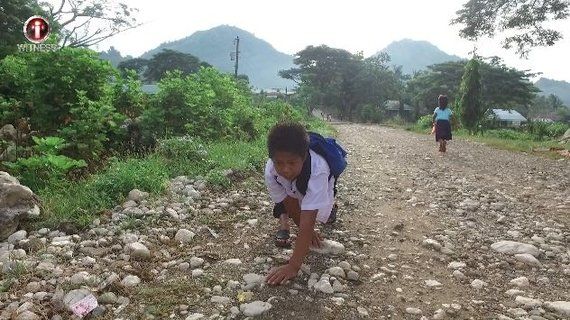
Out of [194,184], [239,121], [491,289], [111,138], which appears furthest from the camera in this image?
[239,121]

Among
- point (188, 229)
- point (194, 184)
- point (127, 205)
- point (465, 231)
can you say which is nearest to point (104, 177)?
point (127, 205)

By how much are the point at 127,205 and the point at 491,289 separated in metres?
3.59

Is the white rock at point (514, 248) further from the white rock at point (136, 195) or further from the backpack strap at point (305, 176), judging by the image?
the white rock at point (136, 195)

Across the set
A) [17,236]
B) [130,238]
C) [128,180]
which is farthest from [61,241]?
[128,180]

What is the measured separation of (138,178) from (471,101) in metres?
26.9

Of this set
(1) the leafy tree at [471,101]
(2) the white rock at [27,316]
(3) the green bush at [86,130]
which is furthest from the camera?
(1) the leafy tree at [471,101]

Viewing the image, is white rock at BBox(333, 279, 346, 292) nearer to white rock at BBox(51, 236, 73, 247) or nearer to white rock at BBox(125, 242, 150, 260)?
white rock at BBox(125, 242, 150, 260)

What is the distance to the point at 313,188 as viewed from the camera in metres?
3.07

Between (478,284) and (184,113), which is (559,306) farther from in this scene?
(184,113)

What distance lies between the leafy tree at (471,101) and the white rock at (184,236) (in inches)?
1051

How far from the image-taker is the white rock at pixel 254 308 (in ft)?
8.87

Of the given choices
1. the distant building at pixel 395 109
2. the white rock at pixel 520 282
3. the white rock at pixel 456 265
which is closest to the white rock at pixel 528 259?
the white rock at pixel 520 282

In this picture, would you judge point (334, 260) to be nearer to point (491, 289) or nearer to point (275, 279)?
point (275, 279)

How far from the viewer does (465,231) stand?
4.50m
